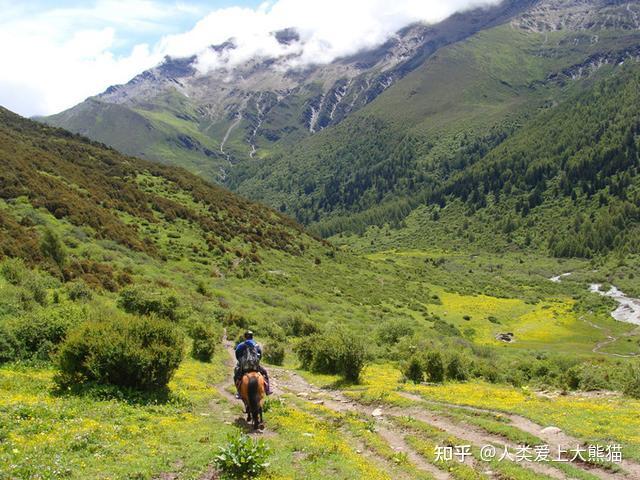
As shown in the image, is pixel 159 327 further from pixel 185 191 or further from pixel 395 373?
pixel 185 191

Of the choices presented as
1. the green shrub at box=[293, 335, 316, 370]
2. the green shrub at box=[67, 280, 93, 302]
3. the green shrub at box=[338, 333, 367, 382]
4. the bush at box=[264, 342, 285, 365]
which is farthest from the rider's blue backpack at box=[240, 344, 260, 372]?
the green shrub at box=[67, 280, 93, 302]

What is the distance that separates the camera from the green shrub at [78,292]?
30500 mm

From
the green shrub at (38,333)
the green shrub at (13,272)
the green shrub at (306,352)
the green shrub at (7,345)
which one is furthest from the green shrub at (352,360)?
the green shrub at (13,272)

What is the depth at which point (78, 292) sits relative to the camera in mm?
30984

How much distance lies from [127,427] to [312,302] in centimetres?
4328

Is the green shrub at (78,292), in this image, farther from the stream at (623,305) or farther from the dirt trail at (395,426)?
the stream at (623,305)

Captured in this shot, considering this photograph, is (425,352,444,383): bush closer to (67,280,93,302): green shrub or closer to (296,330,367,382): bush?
(296,330,367,382): bush

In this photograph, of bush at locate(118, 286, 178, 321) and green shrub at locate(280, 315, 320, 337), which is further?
green shrub at locate(280, 315, 320, 337)

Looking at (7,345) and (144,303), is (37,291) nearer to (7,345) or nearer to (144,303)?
(144,303)

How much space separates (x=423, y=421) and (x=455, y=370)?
14.4 meters

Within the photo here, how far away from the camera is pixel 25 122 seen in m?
90.6

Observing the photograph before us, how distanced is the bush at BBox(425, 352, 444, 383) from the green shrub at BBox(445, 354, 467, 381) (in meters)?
1.35

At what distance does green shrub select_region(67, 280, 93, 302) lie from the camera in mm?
30500

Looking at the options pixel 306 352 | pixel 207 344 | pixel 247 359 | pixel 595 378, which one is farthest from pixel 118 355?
pixel 595 378
